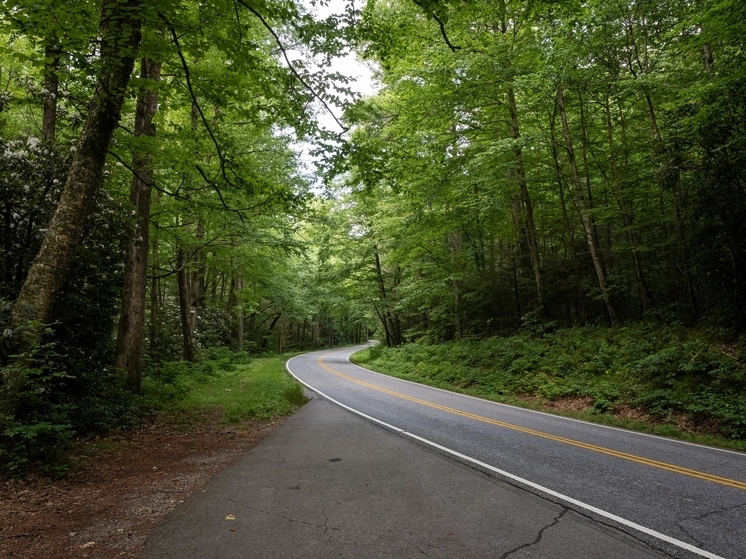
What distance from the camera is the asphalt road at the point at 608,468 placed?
13.2 feet

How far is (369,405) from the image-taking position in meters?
12.1

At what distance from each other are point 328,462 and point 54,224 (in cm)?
531

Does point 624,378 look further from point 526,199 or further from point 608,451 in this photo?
point 526,199

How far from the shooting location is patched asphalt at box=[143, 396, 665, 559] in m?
3.66

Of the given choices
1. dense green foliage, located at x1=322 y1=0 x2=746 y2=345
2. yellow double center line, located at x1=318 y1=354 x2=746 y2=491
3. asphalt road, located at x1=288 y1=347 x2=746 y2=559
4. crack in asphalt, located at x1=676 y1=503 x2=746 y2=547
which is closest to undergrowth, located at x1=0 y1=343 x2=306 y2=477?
asphalt road, located at x1=288 y1=347 x2=746 y2=559

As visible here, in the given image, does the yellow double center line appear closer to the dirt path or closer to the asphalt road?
the asphalt road

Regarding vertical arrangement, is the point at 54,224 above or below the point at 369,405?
above

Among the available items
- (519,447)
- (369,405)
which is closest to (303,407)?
(369,405)

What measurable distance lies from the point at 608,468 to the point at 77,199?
8565 mm

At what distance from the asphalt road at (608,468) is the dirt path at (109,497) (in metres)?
4.01

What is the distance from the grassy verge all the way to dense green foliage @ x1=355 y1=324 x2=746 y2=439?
0.02 m

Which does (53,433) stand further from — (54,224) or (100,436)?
(54,224)

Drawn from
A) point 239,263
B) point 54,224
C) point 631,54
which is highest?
point 631,54

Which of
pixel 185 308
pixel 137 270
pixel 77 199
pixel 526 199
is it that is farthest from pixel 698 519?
pixel 185 308
